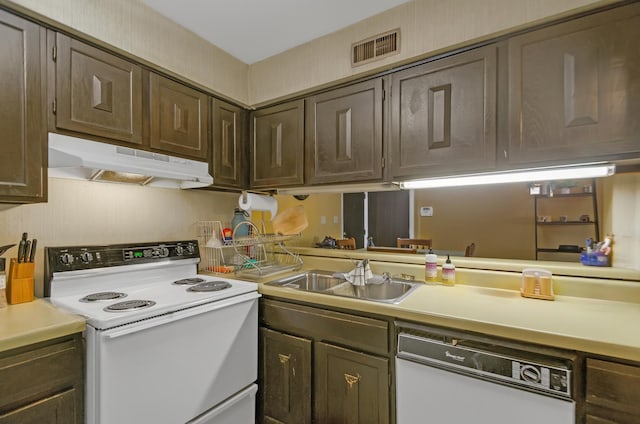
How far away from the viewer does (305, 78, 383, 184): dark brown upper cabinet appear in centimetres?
165

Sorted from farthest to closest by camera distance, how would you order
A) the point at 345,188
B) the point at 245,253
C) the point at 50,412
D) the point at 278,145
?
the point at 245,253
the point at 278,145
the point at 345,188
the point at 50,412

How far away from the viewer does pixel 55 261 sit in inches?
55.4

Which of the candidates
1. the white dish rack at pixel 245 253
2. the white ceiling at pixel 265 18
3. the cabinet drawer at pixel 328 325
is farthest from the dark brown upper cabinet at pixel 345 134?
the cabinet drawer at pixel 328 325

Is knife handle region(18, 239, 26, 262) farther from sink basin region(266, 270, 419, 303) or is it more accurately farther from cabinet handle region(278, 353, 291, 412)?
cabinet handle region(278, 353, 291, 412)

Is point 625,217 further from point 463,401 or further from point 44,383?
point 44,383

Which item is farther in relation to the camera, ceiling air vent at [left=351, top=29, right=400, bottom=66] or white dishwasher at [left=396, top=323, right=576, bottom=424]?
ceiling air vent at [left=351, top=29, right=400, bottom=66]

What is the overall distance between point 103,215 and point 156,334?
2.70 ft

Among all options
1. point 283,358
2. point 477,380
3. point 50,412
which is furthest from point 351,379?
point 50,412

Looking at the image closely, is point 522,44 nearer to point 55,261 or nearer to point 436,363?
point 436,363

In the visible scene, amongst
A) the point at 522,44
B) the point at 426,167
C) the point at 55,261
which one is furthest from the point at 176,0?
the point at 522,44

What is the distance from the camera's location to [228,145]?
79.8 inches

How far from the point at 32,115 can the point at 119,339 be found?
38.2 inches

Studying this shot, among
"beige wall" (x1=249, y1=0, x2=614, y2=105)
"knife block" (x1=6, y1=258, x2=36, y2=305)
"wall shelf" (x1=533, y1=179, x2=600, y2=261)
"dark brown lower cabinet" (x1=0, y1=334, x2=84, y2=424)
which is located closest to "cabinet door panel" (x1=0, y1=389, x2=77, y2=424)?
"dark brown lower cabinet" (x1=0, y1=334, x2=84, y2=424)

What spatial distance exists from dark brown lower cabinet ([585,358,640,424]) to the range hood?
6.18 ft
